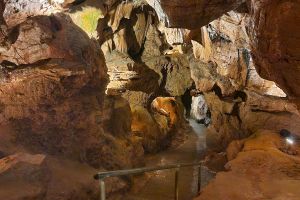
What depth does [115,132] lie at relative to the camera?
10086mm

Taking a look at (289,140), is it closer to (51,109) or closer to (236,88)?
(236,88)

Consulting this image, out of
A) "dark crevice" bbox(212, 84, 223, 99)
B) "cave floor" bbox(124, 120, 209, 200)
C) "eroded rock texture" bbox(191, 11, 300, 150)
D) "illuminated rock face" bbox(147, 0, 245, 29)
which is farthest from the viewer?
"dark crevice" bbox(212, 84, 223, 99)

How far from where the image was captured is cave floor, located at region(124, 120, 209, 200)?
9.22 metres

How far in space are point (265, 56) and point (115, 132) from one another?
617cm

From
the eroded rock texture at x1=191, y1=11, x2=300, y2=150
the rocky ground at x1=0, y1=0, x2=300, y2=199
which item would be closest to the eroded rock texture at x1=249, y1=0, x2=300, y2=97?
the rocky ground at x1=0, y1=0, x2=300, y2=199

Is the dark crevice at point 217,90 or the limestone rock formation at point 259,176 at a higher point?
the dark crevice at point 217,90

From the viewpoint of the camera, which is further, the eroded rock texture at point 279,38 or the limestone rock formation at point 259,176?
the limestone rock formation at point 259,176

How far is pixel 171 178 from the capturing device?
11.0m

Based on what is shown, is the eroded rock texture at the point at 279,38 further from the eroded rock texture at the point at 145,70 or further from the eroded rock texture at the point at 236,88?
the eroded rock texture at the point at 145,70

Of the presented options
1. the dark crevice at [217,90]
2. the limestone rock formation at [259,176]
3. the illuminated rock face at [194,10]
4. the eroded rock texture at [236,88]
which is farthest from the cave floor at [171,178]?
the illuminated rock face at [194,10]

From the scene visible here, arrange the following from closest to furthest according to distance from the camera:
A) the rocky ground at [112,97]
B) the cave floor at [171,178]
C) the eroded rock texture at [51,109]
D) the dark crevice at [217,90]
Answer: the rocky ground at [112,97], the eroded rock texture at [51,109], the cave floor at [171,178], the dark crevice at [217,90]

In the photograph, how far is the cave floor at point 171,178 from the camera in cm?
922

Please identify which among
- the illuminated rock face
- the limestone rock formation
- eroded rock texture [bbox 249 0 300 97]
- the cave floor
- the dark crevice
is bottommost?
the cave floor

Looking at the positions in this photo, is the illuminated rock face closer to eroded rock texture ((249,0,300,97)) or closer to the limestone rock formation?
eroded rock texture ((249,0,300,97))
